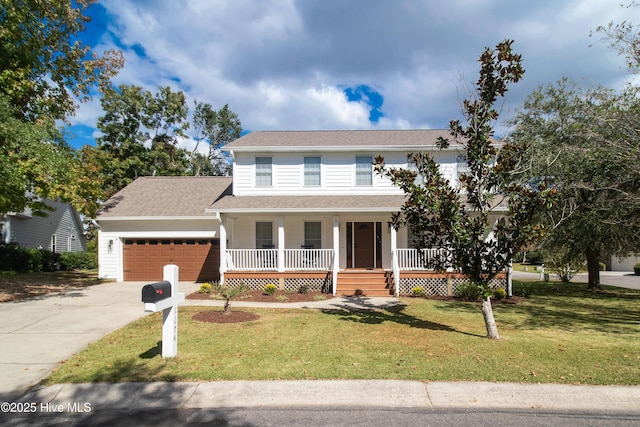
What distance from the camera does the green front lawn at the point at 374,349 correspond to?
5.89m

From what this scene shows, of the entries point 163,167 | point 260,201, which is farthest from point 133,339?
point 163,167

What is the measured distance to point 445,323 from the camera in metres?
9.97

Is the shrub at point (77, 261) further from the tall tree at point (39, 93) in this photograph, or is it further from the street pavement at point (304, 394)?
the street pavement at point (304, 394)

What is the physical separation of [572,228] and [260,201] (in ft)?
40.9

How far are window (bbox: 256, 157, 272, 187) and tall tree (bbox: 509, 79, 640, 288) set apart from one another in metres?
9.88

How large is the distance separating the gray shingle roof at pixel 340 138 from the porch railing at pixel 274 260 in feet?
14.7

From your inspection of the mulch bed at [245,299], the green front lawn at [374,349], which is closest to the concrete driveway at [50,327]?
the green front lawn at [374,349]

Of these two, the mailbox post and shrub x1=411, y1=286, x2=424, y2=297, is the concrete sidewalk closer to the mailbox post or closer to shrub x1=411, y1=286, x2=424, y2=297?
the mailbox post

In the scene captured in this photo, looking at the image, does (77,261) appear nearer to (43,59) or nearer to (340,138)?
(43,59)

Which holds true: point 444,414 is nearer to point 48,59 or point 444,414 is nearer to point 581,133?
point 581,133

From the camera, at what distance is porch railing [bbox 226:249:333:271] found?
15.5m

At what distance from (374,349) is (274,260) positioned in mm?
8819

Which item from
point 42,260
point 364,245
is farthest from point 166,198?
point 364,245

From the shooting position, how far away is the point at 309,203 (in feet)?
50.5
